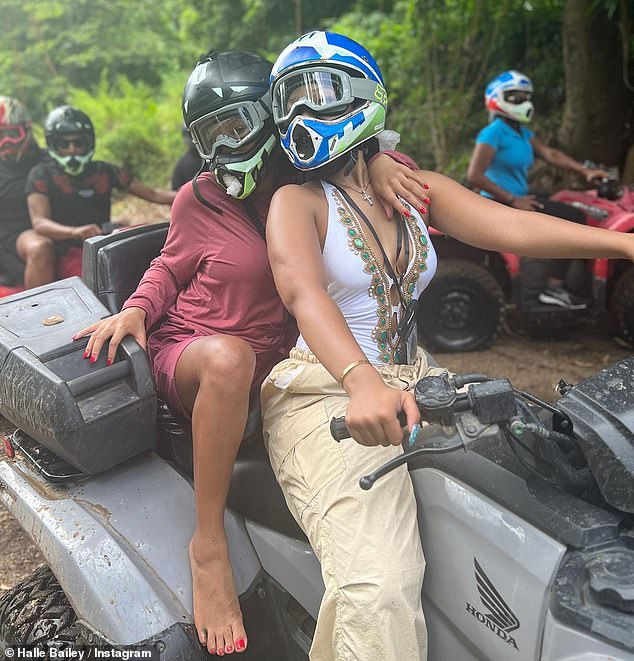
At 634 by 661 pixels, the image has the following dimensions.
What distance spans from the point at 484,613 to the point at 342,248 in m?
0.91

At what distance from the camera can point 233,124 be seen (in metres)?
2.20

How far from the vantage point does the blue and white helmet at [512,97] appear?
5.33 meters

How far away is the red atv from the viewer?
4.96 m

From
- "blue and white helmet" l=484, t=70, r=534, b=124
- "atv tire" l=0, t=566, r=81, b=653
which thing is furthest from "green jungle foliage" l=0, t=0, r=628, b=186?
"atv tire" l=0, t=566, r=81, b=653

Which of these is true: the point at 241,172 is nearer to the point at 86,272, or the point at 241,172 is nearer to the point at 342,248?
the point at 342,248

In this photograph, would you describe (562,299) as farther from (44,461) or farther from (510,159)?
(44,461)

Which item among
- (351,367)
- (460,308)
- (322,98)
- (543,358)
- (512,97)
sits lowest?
(543,358)

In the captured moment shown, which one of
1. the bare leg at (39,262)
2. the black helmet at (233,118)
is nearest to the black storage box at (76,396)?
the black helmet at (233,118)

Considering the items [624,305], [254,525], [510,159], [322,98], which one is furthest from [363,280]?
[510,159]

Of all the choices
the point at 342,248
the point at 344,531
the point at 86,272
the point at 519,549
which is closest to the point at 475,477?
the point at 519,549

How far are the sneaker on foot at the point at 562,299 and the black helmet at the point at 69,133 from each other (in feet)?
9.99

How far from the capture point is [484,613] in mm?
1607

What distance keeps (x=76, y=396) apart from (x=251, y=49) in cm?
1291

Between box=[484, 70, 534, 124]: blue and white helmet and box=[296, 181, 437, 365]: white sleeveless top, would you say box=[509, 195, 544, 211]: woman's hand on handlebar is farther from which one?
A: box=[296, 181, 437, 365]: white sleeveless top
